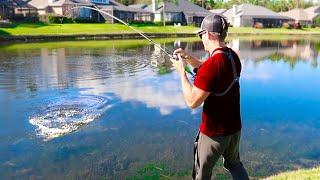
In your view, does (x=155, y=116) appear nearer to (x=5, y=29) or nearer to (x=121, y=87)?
(x=121, y=87)

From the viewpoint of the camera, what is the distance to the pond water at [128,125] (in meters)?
9.34

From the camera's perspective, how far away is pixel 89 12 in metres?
82.6

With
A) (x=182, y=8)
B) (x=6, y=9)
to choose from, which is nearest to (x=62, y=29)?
(x=6, y=9)

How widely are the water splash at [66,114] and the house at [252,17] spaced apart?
9543 cm

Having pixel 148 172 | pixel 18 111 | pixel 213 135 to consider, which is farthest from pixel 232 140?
pixel 18 111

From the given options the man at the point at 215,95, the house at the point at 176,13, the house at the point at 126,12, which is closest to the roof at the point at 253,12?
the house at the point at 176,13

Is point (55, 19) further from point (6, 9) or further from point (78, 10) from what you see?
point (78, 10)

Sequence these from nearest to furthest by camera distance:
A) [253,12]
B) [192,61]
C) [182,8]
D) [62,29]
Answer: [192,61]
[62,29]
[182,8]
[253,12]

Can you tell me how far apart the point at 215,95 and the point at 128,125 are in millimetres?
7805

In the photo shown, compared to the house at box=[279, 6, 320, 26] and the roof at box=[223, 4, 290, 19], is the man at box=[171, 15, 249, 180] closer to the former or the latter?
the roof at box=[223, 4, 290, 19]

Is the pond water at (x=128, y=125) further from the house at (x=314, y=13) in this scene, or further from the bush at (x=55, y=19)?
the house at (x=314, y=13)

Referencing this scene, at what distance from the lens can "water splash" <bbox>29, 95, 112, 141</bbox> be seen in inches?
465

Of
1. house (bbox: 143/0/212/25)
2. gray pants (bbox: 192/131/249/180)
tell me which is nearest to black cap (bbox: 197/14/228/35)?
gray pants (bbox: 192/131/249/180)

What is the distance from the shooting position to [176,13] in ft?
330
